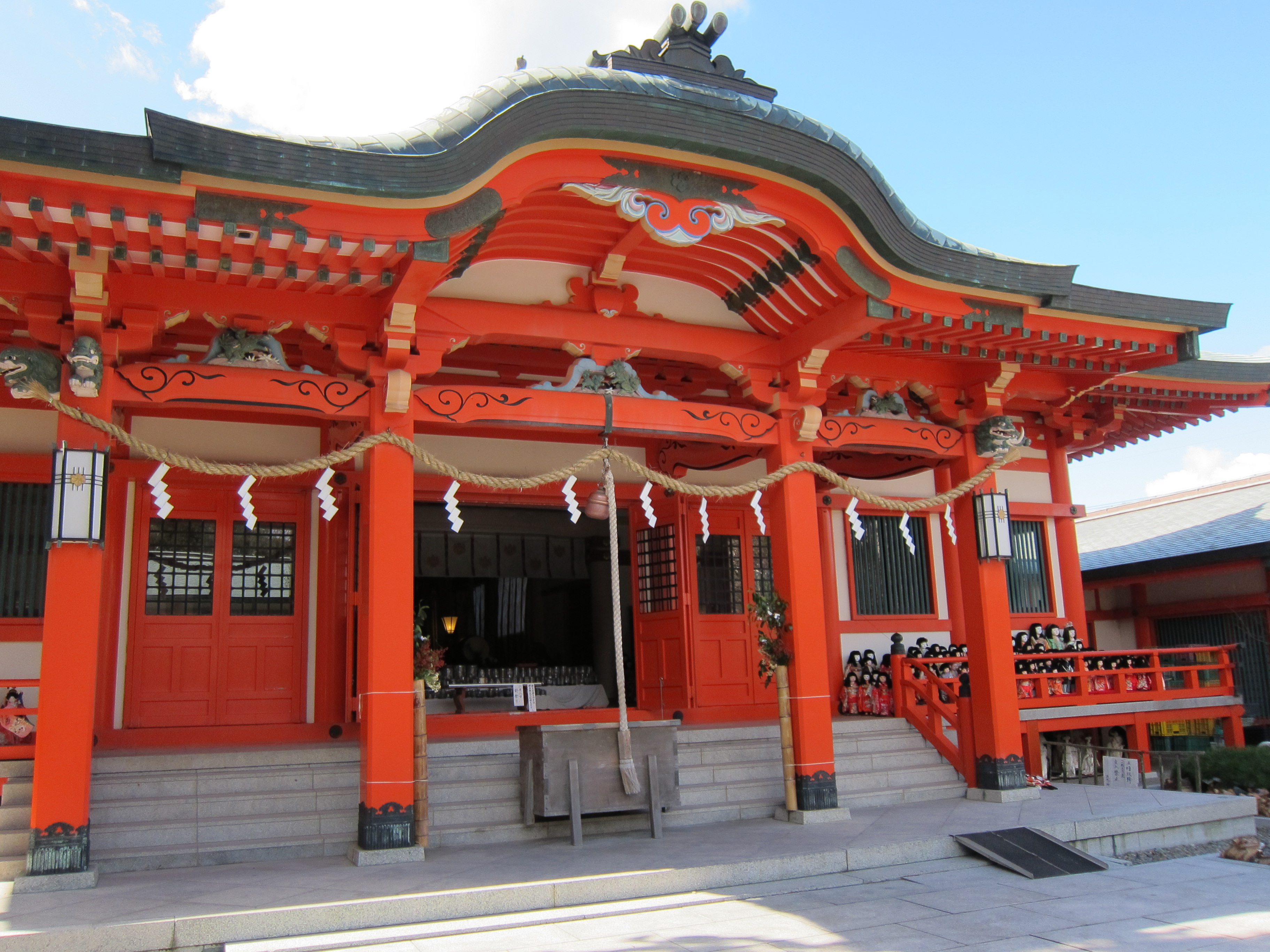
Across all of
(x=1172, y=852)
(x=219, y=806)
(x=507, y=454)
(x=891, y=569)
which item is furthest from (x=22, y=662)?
(x=1172, y=852)

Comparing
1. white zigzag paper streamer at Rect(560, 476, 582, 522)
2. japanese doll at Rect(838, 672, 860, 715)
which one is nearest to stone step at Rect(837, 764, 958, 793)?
japanese doll at Rect(838, 672, 860, 715)

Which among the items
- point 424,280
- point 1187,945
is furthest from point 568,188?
point 1187,945

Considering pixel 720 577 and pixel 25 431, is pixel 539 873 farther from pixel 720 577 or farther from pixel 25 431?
pixel 25 431

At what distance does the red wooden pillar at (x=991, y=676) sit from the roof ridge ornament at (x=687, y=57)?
4.18 m

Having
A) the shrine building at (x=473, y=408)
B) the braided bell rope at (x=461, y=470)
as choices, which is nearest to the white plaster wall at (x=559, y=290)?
the shrine building at (x=473, y=408)

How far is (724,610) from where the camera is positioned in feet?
34.8

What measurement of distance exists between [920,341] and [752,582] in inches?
136

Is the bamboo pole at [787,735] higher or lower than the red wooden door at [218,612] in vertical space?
lower

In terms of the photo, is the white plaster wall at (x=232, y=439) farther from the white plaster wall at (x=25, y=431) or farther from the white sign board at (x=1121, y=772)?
the white sign board at (x=1121, y=772)

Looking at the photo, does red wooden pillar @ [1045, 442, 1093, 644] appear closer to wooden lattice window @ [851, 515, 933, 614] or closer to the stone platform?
wooden lattice window @ [851, 515, 933, 614]

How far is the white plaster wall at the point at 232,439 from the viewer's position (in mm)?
8773

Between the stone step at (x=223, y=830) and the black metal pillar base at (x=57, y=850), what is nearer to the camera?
the black metal pillar base at (x=57, y=850)

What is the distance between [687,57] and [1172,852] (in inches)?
276

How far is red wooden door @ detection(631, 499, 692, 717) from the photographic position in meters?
10.3
